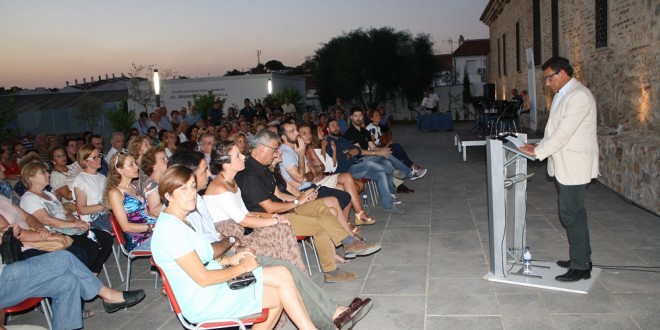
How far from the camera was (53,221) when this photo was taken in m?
4.90

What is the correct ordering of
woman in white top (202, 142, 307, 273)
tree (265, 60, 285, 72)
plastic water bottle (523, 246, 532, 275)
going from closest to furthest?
woman in white top (202, 142, 307, 273) < plastic water bottle (523, 246, 532, 275) < tree (265, 60, 285, 72)

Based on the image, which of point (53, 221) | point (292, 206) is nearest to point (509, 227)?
point (292, 206)

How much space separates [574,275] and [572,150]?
3.33 ft

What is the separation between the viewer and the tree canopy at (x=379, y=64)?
99.3 ft

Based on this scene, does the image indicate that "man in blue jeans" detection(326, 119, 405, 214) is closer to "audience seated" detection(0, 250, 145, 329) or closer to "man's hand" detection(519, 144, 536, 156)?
"man's hand" detection(519, 144, 536, 156)

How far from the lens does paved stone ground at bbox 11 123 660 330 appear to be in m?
3.86

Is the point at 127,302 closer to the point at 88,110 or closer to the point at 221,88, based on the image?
the point at 88,110

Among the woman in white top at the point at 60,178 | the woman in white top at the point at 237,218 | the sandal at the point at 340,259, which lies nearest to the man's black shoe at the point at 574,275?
the sandal at the point at 340,259

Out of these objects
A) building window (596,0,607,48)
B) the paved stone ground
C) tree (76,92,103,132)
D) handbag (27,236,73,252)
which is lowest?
the paved stone ground

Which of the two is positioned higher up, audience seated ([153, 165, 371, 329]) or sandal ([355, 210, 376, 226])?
audience seated ([153, 165, 371, 329])

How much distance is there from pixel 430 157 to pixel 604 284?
30.9ft

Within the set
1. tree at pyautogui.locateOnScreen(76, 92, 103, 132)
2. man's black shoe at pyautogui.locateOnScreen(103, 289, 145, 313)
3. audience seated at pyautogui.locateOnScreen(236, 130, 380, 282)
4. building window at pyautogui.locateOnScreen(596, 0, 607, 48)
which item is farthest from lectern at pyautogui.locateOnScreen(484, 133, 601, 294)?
tree at pyautogui.locateOnScreen(76, 92, 103, 132)

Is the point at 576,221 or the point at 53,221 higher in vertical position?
the point at 53,221

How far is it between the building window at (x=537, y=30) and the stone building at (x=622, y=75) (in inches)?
89.4
